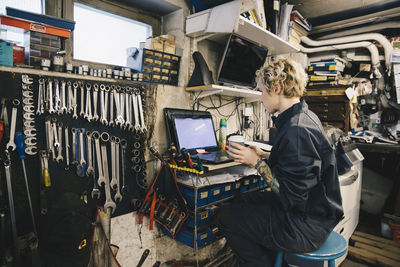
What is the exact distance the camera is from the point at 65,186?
4.36 ft

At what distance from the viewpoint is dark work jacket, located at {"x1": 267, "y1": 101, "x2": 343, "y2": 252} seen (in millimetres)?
1091

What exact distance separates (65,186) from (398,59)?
12.9 feet

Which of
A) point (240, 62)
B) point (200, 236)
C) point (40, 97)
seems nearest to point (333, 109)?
point (240, 62)

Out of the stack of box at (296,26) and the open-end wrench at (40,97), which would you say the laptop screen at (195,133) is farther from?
the stack of box at (296,26)

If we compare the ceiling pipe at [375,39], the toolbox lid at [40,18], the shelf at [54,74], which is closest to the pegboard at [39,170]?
the shelf at [54,74]

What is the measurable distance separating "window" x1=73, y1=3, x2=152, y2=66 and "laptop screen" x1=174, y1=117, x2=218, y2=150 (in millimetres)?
672

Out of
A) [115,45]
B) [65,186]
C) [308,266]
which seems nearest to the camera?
[65,186]

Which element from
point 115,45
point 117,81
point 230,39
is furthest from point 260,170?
point 115,45

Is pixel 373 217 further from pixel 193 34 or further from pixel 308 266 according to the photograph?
pixel 193 34

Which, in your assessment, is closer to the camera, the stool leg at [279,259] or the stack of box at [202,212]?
the stool leg at [279,259]

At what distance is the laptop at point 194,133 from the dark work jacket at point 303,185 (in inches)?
18.7

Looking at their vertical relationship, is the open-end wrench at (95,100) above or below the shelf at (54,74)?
below

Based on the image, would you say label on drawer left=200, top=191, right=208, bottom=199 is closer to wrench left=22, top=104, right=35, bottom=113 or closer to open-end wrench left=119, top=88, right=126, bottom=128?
open-end wrench left=119, top=88, right=126, bottom=128

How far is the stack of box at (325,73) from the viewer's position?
10.2ft
